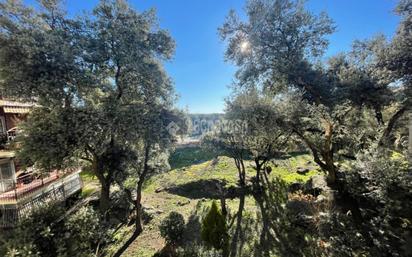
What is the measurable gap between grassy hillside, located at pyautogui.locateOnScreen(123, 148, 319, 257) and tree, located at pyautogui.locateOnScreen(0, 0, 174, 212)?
4203 mm

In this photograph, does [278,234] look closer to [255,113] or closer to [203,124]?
[255,113]

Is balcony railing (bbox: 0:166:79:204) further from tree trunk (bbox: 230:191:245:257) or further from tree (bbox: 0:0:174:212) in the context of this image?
tree trunk (bbox: 230:191:245:257)

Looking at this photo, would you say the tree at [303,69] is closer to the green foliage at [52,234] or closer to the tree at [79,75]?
the tree at [79,75]

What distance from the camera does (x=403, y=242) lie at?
616 centimetres

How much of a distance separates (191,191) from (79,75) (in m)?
13.7

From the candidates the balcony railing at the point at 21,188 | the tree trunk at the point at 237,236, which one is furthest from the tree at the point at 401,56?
the balcony railing at the point at 21,188

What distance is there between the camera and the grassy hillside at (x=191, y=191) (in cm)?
1002

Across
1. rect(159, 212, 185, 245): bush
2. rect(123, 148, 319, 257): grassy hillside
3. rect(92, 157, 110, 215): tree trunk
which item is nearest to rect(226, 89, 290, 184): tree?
rect(123, 148, 319, 257): grassy hillside

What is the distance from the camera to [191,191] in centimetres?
1844

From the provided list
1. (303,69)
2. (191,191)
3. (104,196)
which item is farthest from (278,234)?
(191,191)

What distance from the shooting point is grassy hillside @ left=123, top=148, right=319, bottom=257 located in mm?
10016

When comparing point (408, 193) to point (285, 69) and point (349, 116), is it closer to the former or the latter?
point (349, 116)

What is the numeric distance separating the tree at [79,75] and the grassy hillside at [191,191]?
13.8 ft

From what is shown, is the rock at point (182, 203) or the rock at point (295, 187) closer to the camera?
the rock at point (182, 203)
